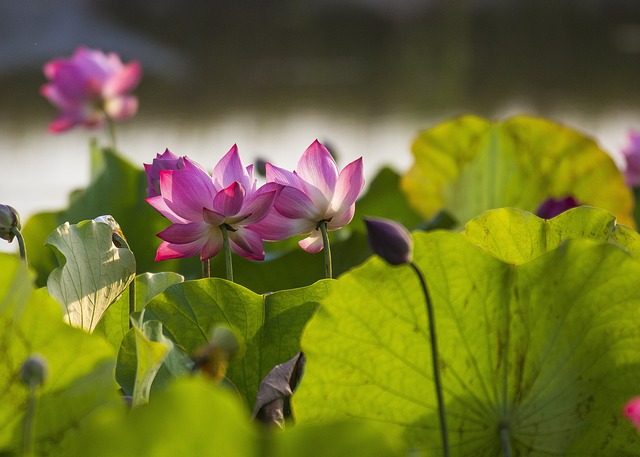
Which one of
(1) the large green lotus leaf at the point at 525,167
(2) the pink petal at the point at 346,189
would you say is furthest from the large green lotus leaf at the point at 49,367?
(1) the large green lotus leaf at the point at 525,167

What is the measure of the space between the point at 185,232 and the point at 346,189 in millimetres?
67

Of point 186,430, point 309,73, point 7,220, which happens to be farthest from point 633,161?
point 309,73

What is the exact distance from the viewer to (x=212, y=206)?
0.42m

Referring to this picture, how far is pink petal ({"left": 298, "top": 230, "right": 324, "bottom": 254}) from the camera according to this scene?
0.47 meters

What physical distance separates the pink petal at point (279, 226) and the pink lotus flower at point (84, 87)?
685mm

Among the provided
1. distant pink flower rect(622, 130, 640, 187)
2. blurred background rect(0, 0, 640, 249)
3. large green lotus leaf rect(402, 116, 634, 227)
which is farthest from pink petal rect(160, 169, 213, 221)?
blurred background rect(0, 0, 640, 249)

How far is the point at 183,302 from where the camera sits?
42 centimetres

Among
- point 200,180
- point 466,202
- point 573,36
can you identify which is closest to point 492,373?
point 200,180

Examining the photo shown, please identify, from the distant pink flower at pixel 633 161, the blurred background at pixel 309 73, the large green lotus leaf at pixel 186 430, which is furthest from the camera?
the blurred background at pixel 309 73

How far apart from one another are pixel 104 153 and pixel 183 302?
1.13 ft

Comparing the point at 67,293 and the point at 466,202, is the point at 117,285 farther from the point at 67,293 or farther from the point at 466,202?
the point at 466,202

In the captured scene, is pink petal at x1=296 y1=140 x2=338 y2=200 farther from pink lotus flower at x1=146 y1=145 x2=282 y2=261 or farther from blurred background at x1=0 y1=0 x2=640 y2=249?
blurred background at x1=0 y1=0 x2=640 y2=249

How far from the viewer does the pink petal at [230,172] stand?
1.41ft

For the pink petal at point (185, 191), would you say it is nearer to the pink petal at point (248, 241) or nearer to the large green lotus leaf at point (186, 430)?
the pink petal at point (248, 241)
